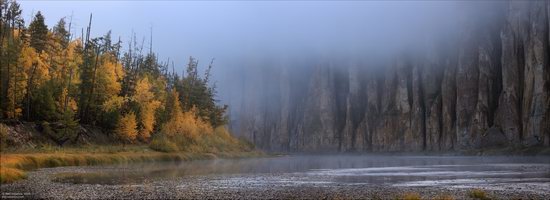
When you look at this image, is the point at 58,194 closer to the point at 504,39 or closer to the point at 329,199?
the point at 329,199

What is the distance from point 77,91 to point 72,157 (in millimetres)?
24286

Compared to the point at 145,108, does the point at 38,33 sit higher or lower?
higher

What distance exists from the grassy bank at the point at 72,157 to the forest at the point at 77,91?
11.8ft

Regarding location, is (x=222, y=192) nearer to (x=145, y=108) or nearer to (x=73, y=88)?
(x=73, y=88)

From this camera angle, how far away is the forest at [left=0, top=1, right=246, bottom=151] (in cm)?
6706

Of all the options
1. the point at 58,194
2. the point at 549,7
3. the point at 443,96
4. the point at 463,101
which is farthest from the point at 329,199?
the point at 443,96

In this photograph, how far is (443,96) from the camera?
193625 mm

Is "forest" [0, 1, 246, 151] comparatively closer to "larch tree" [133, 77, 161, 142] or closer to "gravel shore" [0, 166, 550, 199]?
"larch tree" [133, 77, 161, 142]

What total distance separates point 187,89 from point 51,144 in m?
62.9

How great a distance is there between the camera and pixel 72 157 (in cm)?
5903

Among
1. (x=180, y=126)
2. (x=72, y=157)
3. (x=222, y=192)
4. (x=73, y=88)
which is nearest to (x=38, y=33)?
(x=73, y=88)

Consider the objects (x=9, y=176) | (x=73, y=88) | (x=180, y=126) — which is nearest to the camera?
(x=9, y=176)

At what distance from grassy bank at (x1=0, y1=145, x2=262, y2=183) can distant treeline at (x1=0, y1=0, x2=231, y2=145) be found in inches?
189

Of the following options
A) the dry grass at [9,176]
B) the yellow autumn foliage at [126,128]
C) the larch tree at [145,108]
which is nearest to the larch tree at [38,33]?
the yellow autumn foliage at [126,128]
